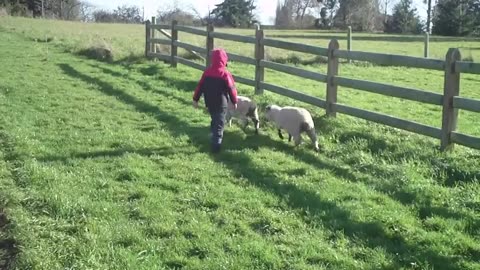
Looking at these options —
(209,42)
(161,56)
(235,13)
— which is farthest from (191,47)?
(235,13)

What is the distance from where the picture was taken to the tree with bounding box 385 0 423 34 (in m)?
70.3

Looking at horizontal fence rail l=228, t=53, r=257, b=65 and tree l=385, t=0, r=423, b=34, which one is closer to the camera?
horizontal fence rail l=228, t=53, r=257, b=65

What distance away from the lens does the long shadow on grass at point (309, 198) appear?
15.3ft

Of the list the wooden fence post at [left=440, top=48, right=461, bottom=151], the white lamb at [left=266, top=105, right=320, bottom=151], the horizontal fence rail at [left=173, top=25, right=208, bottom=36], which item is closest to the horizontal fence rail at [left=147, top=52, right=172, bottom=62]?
the horizontal fence rail at [left=173, top=25, right=208, bottom=36]

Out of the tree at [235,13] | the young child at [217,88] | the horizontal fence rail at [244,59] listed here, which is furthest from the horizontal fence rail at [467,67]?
the tree at [235,13]

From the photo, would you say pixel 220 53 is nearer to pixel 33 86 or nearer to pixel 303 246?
pixel 303 246

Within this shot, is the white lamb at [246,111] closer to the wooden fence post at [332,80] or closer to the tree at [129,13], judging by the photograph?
the wooden fence post at [332,80]

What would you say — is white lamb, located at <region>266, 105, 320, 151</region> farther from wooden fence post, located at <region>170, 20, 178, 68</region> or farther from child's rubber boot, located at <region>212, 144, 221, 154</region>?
wooden fence post, located at <region>170, 20, 178, 68</region>

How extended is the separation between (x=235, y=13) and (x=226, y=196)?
7612 cm

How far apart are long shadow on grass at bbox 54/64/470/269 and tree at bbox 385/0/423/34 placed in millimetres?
64833

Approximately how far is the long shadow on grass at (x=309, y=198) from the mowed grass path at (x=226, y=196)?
17mm

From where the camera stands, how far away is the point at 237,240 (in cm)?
490

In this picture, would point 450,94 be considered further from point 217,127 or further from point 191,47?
point 191,47

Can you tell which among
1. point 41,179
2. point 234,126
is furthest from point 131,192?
point 234,126
